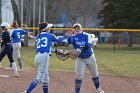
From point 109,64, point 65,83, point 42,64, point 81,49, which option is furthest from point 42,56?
point 109,64

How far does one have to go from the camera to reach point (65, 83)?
44.9 feet

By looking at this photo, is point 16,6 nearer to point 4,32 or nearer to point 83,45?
point 4,32

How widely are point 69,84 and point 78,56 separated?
8.71 ft

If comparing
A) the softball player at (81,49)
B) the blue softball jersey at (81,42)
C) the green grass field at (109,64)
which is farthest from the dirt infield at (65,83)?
the green grass field at (109,64)

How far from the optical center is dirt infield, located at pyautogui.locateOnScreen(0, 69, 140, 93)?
12180 mm

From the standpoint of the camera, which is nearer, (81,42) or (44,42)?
(44,42)

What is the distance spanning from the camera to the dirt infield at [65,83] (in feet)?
40.0

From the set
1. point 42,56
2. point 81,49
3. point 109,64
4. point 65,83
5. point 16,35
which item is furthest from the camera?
point 109,64

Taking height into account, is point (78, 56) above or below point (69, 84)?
above

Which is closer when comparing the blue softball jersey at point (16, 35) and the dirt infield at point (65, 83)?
the dirt infield at point (65, 83)

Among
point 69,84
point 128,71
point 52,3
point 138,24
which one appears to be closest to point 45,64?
point 69,84

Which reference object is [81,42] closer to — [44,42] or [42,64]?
[44,42]

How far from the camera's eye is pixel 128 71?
17953mm

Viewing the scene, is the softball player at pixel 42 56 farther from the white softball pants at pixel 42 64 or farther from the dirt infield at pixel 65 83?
the dirt infield at pixel 65 83
